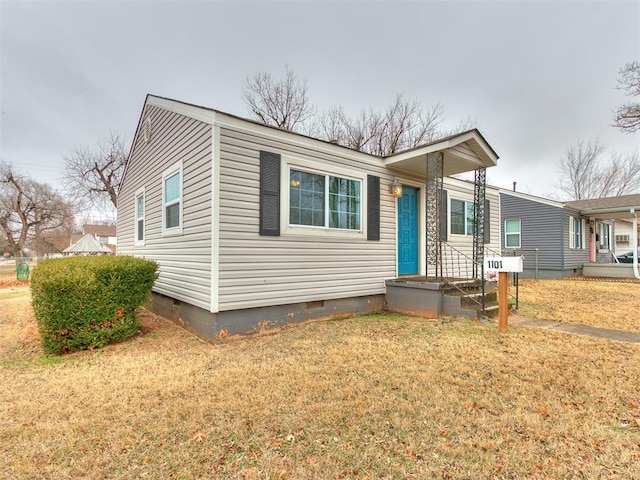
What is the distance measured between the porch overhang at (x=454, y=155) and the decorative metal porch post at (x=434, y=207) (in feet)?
0.66

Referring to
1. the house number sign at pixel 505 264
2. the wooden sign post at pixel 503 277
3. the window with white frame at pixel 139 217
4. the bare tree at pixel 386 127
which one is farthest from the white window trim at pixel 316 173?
the bare tree at pixel 386 127

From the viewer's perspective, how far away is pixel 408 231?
26.0 ft

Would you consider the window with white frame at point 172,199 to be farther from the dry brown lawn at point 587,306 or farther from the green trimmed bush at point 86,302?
the dry brown lawn at point 587,306

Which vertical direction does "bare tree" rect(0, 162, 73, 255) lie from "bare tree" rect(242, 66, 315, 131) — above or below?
below

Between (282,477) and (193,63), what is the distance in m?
16.7

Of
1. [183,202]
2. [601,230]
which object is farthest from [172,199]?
[601,230]

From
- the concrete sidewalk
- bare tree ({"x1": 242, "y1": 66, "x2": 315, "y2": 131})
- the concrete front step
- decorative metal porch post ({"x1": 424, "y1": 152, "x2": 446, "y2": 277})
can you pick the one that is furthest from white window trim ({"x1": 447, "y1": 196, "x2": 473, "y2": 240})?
bare tree ({"x1": 242, "y1": 66, "x2": 315, "y2": 131})

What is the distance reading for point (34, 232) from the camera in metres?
33.8

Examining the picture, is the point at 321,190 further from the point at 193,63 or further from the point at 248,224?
the point at 193,63

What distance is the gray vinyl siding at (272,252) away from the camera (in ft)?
16.4

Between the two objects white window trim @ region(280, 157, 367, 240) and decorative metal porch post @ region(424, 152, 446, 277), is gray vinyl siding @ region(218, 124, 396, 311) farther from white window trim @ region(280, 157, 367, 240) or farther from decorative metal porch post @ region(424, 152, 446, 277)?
decorative metal porch post @ region(424, 152, 446, 277)

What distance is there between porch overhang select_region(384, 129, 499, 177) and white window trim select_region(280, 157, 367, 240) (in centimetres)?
99

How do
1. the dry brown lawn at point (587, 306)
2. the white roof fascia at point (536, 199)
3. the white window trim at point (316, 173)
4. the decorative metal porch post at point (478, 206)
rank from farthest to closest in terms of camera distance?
the white roof fascia at point (536, 199), the decorative metal porch post at point (478, 206), the dry brown lawn at point (587, 306), the white window trim at point (316, 173)

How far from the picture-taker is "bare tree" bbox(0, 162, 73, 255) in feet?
98.4
